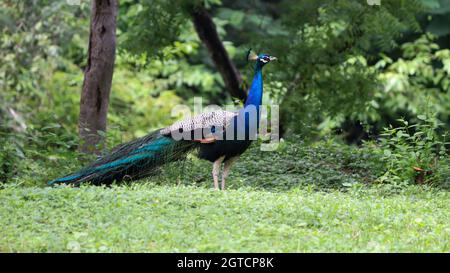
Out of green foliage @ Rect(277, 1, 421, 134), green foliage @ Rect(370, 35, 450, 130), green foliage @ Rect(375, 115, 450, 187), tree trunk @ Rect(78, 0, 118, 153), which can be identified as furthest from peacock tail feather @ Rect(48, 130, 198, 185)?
green foliage @ Rect(370, 35, 450, 130)

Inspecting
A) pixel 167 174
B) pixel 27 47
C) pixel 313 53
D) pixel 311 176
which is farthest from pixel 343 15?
pixel 27 47

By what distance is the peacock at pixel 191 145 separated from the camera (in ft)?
26.2

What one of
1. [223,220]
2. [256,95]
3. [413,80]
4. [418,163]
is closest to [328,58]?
[418,163]

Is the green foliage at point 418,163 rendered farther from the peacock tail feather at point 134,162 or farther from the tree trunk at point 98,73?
the tree trunk at point 98,73

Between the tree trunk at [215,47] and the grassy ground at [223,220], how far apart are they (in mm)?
4772

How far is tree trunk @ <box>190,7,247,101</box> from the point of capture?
1240 centimetres

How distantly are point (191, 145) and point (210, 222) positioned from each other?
7.59 ft

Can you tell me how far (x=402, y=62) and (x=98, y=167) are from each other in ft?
29.0

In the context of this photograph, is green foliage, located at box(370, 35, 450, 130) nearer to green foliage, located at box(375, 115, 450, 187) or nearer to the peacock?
green foliage, located at box(375, 115, 450, 187)

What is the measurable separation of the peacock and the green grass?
31.2 inches

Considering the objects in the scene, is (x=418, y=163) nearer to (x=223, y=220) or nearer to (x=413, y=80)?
(x=223, y=220)

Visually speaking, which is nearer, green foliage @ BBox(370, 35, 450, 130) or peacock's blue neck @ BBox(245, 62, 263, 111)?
peacock's blue neck @ BBox(245, 62, 263, 111)

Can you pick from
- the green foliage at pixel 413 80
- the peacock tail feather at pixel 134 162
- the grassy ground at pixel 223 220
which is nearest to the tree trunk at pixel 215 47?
the green foliage at pixel 413 80

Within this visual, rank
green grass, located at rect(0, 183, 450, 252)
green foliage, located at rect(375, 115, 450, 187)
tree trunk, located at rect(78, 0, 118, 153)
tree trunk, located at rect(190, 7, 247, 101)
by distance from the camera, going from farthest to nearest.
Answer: tree trunk, located at rect(190, 7, 247, 101)
tree trunk, located at rect(78, 0, 118, 153)
green foliage, located at rect(375, 115, 450, 187)
green grass, located at rect(0, 183, 450, 252)
